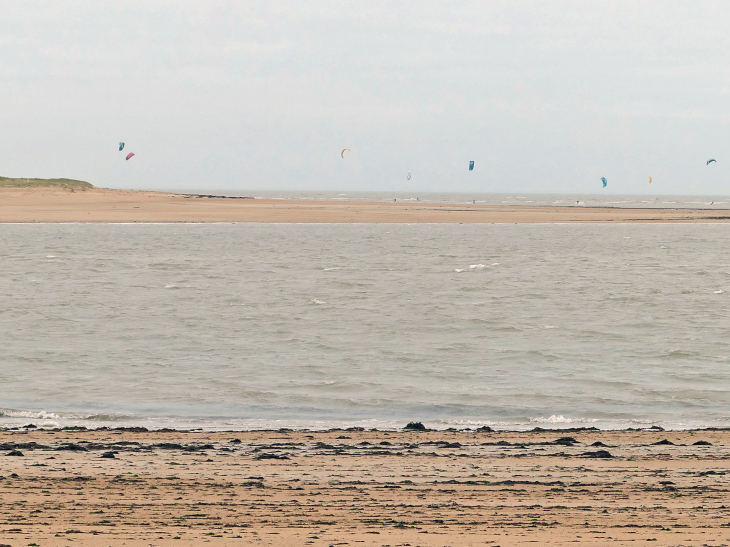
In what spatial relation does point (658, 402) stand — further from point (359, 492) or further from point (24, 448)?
point (24, 448)

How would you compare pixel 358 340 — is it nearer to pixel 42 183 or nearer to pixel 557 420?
pixel 557 420

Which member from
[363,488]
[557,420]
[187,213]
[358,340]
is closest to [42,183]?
[187,213]

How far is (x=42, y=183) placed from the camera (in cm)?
8688

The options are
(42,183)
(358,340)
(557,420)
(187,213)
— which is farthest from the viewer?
(42,183)

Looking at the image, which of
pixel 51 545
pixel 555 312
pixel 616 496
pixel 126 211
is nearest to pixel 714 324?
pixel 555 312

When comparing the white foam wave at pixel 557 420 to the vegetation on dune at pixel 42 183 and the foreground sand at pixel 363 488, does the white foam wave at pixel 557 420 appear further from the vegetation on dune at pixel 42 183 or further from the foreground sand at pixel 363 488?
the vegetation on dune at pixel 42 183

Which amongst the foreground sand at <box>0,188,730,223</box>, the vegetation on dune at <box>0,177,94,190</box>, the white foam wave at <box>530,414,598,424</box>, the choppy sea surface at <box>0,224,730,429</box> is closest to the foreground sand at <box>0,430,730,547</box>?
the white foam wave at <box>530,414,598,424</box>

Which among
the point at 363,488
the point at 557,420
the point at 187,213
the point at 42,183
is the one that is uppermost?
the point at 42,183

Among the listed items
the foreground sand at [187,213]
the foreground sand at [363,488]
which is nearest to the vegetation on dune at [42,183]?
the foreground sand at [187,213]

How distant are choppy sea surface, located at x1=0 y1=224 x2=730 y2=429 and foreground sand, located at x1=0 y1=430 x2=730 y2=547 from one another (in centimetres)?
153

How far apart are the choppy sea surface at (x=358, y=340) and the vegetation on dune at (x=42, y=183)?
155 ft

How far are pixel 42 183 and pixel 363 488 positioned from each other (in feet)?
282

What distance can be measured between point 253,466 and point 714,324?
50.3 feet

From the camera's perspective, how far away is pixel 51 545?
554 cm
